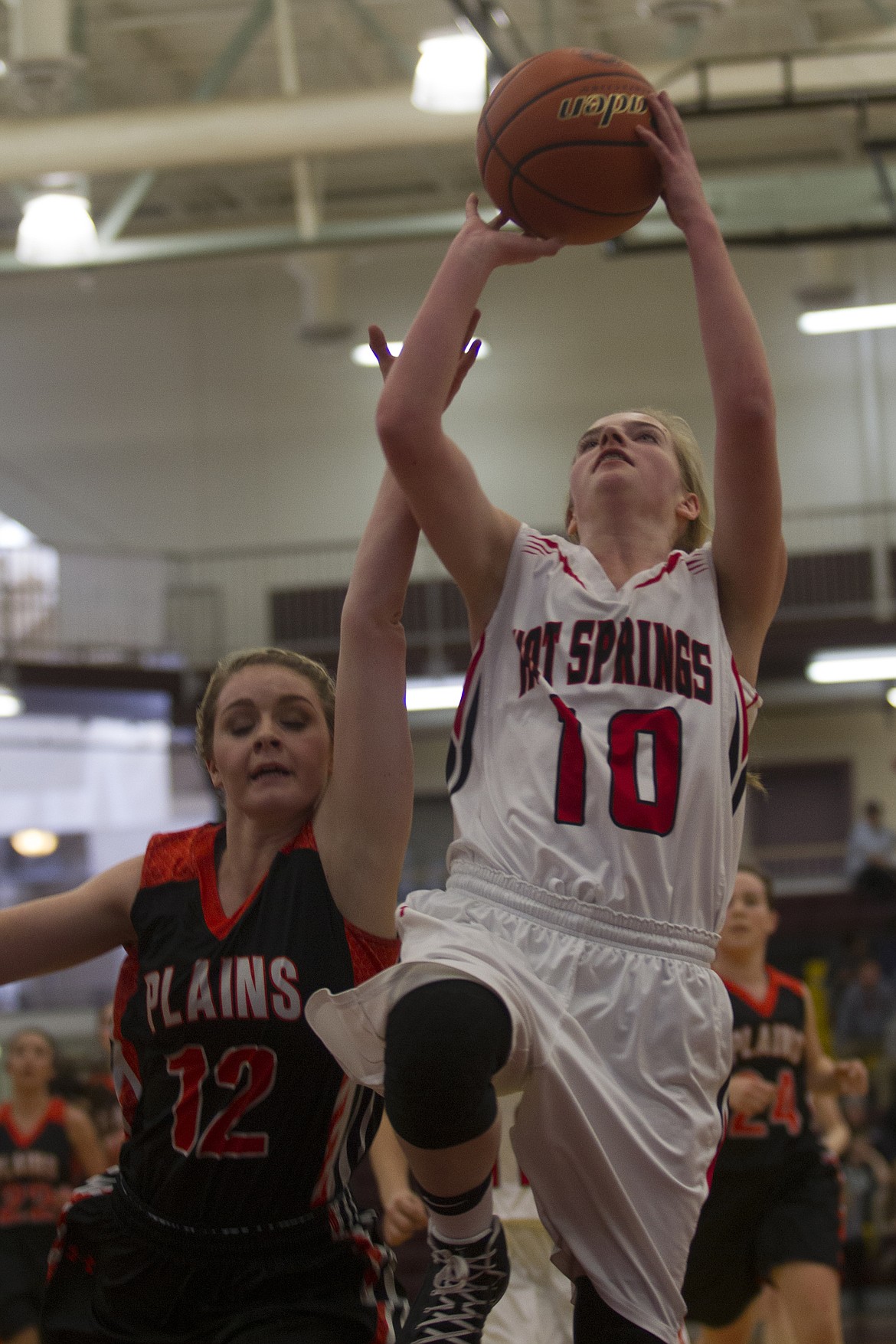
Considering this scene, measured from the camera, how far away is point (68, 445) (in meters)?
20.0

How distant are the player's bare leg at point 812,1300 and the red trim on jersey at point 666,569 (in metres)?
3.47

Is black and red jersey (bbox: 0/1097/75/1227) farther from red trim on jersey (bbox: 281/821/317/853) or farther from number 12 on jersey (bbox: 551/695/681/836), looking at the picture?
number 12 on jersey (bbox: 551/695/681/836)

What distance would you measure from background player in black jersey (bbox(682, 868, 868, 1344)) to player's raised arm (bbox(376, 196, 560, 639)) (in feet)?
9.62

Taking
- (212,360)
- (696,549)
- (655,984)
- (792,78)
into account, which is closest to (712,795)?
(655,984)

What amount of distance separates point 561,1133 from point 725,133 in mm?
16675

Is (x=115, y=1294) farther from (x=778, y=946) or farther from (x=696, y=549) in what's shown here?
(x=778, y=946)

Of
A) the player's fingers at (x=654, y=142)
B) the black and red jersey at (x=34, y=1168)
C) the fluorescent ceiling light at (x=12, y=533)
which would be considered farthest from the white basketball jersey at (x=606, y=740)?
the fluorescent ceiling light at (x=12, y=533)

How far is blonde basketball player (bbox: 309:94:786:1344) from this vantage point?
7.36 feet

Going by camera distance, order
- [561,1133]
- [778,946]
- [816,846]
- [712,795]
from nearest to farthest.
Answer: [561,1133] < [712,795] < [778,946] < [816,846]

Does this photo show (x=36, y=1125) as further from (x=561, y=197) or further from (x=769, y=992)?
(x=561, y=197)

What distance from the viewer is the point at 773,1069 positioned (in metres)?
5.54

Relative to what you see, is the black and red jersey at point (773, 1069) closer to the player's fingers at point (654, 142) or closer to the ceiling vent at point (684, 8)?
the player's fingers at point (654, 142)

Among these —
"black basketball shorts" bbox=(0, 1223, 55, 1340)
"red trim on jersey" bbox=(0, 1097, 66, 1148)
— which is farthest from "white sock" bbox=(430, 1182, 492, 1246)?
"red trim on jersey" bbox=(0, 1097, 66, 1148)

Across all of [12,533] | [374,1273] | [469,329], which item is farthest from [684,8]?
[12,533]
